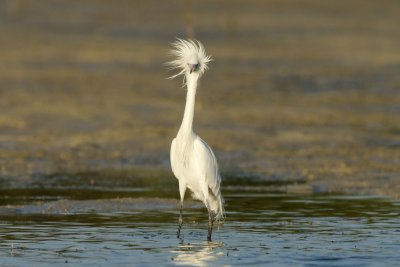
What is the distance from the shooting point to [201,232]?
39.8 feet

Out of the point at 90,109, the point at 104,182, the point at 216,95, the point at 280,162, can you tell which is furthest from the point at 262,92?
the point at 104,182

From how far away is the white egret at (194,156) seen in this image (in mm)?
11750

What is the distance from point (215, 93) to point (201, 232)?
13.0 meters

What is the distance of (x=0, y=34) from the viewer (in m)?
30.0

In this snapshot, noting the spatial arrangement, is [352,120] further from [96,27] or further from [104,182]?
[96,27]

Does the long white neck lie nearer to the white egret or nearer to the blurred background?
the white egret

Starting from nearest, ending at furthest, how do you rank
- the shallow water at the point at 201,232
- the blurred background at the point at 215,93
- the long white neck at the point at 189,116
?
the shallow water at the point at 201,232 → the long white neck at the point at 189,116 → the blurred background at the point at 215,93

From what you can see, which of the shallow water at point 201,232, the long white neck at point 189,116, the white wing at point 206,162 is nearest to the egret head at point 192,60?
the long white neck at point 189,116

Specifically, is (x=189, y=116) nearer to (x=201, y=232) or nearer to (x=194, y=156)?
(x=194, y=156)

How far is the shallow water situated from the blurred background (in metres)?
1.53

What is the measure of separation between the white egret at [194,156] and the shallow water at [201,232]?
369 mm

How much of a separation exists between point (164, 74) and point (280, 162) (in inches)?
393

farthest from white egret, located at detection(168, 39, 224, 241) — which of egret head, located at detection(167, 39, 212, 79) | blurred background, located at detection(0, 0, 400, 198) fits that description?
blurred background, located at detection(0, 0, 400, 198)

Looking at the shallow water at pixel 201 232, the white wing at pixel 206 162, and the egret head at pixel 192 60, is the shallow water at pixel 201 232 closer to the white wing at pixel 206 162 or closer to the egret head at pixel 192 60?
the white wing at pixel 206 162
